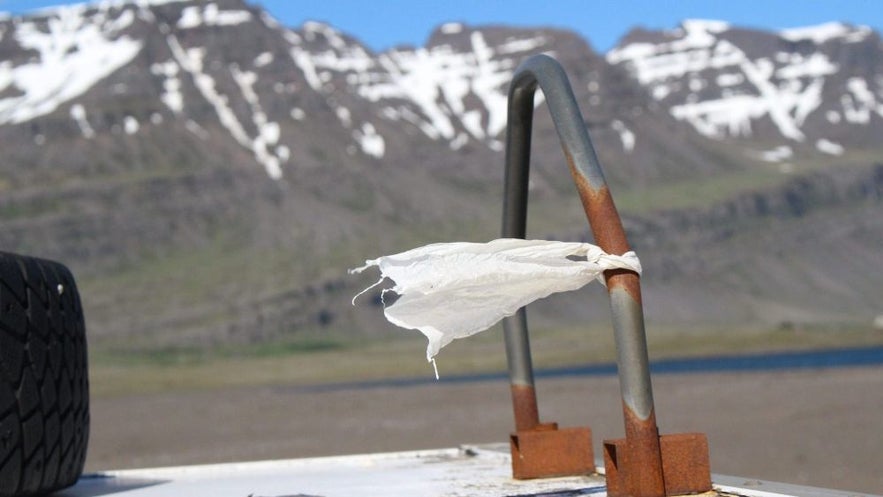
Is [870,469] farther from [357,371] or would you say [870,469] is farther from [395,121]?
[395,121]

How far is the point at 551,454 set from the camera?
6.82m

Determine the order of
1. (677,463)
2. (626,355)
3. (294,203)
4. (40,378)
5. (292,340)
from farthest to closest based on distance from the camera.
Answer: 1. (294,203)
2. (292,340)
3. (40,378)
4. (677,463)
5. (626,355)

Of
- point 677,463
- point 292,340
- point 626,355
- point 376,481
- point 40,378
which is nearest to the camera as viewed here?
point 626,355

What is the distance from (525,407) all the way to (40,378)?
8.10ft

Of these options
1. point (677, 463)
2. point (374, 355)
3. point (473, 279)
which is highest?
point (374, 355)

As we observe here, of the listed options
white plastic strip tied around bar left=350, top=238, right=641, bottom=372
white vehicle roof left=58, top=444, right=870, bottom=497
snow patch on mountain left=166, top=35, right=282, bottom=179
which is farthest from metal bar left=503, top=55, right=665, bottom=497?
snow patch on mountain left=166, top=35, right=282, bottom=179

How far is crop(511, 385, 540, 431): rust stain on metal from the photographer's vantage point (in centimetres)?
720

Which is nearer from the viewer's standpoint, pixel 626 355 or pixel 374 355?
pixel 626 355

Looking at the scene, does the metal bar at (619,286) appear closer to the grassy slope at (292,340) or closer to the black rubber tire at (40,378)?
the black rubber tire at (40,378)

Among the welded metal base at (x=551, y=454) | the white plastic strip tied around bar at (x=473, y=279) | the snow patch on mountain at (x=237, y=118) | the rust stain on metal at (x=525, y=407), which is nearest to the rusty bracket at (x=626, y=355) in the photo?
the white plastic strip tied around bar at (x=473, y=279)

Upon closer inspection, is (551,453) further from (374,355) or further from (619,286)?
(374,355)

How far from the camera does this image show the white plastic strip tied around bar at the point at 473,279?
530cm

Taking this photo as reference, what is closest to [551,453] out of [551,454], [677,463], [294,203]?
[551,454]

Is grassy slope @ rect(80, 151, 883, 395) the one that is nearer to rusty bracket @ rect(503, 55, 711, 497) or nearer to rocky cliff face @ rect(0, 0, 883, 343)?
rocky cliff face @ rect(0, 0, 883, 343)
